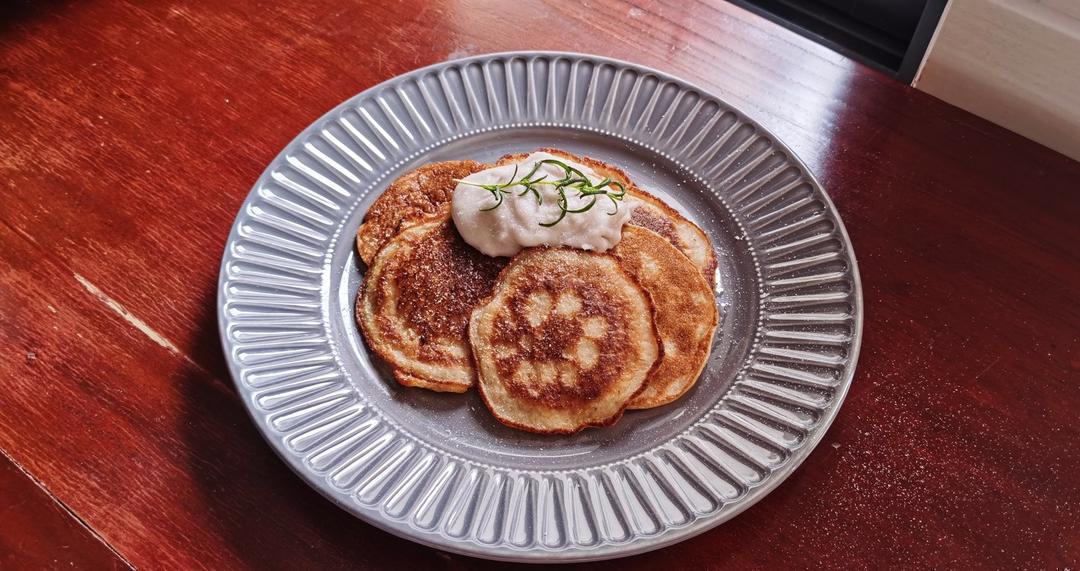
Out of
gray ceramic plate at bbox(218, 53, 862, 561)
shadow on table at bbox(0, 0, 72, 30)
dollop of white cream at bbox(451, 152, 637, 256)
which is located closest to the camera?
gray ceramic plate at bbox(218, 53, 862, 561)

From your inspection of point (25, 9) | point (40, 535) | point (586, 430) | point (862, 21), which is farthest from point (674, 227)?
point (25, 9)

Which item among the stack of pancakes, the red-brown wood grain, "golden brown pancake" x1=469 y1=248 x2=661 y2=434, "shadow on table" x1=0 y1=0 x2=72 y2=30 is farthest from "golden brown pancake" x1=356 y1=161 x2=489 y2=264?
"shadow on table" x1=0 y1=0 x2=72 y2=30

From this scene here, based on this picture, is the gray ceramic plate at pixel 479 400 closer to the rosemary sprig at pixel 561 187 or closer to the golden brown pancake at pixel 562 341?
the golden brown pancake at pixel 562 341

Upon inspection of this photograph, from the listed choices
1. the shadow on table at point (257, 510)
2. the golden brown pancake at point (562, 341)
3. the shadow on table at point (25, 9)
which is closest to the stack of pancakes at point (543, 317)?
the golden brown pancake at point (562, 341)

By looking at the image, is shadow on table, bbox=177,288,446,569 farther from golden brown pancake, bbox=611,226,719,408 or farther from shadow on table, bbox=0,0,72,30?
shadow on table, bbox=0,0,72,30

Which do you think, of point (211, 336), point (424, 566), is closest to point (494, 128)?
point (211, 336)

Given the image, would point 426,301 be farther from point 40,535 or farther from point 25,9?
point 25,9

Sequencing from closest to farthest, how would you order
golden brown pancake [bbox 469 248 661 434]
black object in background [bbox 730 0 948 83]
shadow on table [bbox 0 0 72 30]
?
golden brown pancake [bbox 469 248 661 434], shadow on table [bbox 0 0 72 30], black object in background [bbox 730 0 948 83]
